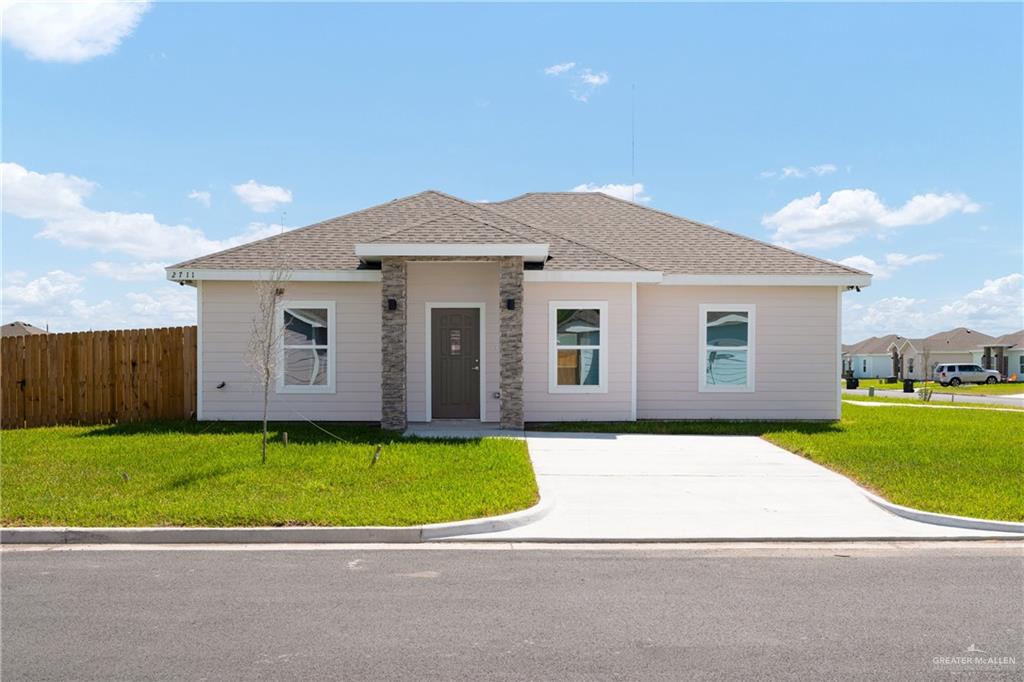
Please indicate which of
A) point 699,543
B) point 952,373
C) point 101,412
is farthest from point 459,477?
point 952,373

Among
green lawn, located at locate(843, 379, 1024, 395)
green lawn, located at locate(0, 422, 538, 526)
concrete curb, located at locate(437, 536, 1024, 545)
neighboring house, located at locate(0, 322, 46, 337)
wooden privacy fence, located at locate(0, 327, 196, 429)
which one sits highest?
neighboring house, located at locate(0, 322, 46, 337)

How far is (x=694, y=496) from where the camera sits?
927cm

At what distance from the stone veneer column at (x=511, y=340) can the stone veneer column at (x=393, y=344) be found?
73.9 inches

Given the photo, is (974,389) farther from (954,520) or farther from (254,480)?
(254,480)

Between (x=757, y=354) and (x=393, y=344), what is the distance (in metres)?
8.07

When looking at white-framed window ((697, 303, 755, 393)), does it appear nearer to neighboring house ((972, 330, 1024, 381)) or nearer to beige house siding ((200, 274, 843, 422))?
beige house siding ((200, 274, 843, 422))

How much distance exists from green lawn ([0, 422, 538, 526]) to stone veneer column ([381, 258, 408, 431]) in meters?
0.67

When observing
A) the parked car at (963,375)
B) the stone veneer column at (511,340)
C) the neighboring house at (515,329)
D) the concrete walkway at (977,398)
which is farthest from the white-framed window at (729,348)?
the parked car at (963,375)

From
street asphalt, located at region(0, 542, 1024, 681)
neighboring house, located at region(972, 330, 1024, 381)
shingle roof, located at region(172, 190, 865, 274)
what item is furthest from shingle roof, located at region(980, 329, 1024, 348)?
street asphalt, located at region(0, 542, 1024, 681)

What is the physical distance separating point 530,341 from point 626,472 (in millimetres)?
5009

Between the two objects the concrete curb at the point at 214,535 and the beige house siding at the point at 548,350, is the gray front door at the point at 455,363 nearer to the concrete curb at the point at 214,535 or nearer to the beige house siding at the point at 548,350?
the beige house siding at the point at 548,350

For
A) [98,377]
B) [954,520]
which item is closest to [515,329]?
[954,520]

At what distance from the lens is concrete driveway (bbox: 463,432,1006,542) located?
304 inches

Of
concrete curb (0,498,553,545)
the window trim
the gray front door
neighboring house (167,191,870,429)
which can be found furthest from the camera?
the window trim
